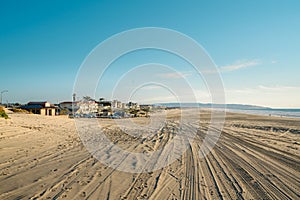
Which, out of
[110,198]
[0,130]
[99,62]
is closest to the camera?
[110,198]

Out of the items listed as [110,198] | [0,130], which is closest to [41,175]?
[110,198]

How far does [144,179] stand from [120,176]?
2.39 ft

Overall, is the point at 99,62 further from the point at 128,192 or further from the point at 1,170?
the point at 128,192

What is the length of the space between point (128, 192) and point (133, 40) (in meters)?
11.5

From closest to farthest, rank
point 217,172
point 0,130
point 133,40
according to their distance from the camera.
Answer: point 217,172, point 0,130, point 133,40

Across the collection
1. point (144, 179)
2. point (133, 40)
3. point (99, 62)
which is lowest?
→ point (144, 179)

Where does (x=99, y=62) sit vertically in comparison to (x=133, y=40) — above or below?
below

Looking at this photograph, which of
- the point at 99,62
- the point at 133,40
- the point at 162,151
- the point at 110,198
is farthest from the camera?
the point at 133,40

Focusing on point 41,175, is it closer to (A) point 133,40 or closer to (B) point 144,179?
(B) point 144,179

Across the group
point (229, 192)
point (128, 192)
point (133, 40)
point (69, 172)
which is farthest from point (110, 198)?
point (133, 40)

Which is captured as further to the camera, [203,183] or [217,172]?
[217,172]

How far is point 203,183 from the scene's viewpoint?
577cm

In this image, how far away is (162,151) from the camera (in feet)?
32.6

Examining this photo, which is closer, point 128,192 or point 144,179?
point 128,192
